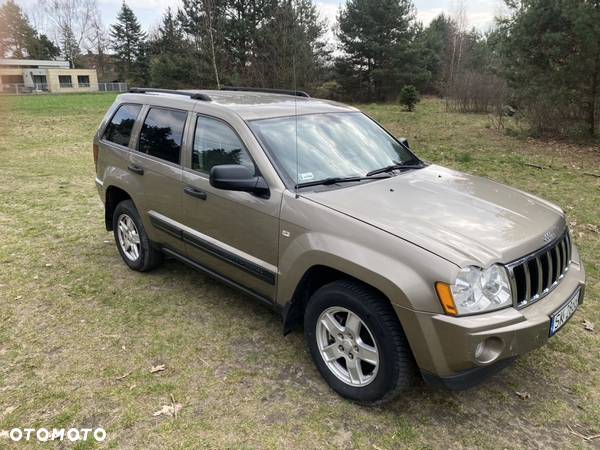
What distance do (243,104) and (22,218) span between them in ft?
14.9

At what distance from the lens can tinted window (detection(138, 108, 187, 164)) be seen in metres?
3.95

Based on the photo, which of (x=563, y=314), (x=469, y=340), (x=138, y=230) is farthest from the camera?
(x=138, y=230)

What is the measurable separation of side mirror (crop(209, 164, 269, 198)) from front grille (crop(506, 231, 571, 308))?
162 cm

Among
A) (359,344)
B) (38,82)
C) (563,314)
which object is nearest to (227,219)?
(359,344)

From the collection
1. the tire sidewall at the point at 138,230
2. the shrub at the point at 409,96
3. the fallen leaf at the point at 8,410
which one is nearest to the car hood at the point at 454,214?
the tire sidewall at the point at 138,230

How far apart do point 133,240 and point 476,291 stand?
3511 mm

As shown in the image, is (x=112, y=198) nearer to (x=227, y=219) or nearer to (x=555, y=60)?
(x=227, y=219)

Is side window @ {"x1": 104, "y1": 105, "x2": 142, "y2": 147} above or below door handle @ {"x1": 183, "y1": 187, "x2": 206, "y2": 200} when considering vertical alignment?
above

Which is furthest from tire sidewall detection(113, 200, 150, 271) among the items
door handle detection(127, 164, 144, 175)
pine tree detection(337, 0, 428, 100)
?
pine tree detection(337, 0, 428, 100)

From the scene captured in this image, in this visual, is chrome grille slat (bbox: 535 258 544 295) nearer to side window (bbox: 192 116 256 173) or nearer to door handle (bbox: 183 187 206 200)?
side window (bbox: 192 116 256 173)

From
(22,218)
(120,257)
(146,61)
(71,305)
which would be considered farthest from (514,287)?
(146,61)

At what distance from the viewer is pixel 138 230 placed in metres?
4.55

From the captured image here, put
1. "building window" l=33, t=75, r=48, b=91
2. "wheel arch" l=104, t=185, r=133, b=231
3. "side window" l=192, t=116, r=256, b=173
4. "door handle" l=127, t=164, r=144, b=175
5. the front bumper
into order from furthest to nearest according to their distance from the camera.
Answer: "wheel arch" l=104, t=185, r=133, b=231 < "door handle" l=127, t=164, r=144, b=175 < "side window" l=192, t=116, r=256, b=173 < the front bumper < "building window" l=33, t=75, r=48, b=91

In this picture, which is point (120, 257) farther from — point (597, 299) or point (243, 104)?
point (597, 299)
